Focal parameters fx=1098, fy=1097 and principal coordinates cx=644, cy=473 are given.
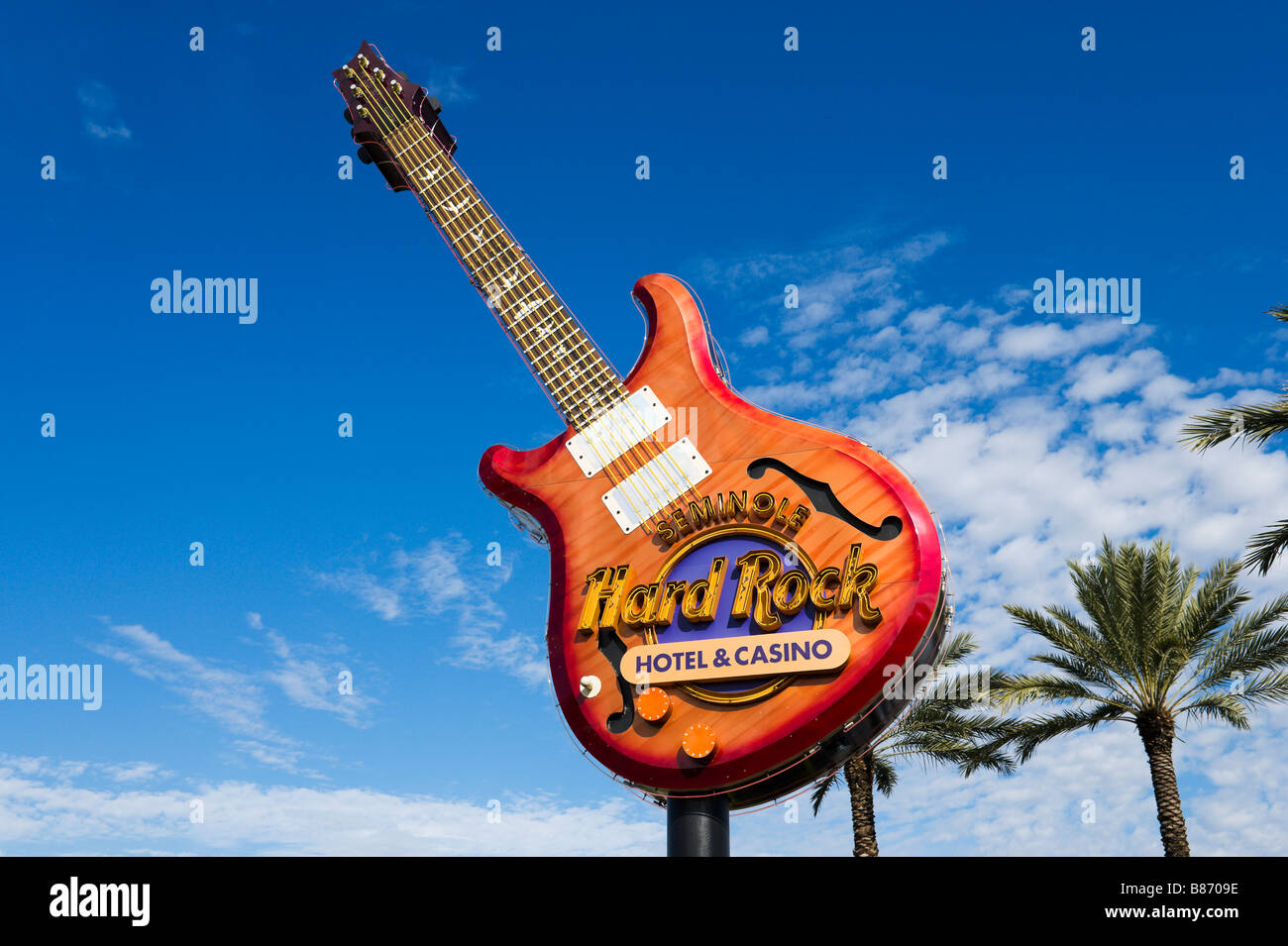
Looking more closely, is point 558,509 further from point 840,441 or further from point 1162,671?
point 1162,671

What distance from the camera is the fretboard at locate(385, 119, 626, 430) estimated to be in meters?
14.2

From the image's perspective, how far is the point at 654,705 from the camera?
11.5 metres

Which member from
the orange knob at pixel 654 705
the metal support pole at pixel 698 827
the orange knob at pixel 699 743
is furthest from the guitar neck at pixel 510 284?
the metal support pole at pixel 698 827

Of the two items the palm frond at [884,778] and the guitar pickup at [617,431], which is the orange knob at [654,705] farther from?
the palm frond at [884,778]

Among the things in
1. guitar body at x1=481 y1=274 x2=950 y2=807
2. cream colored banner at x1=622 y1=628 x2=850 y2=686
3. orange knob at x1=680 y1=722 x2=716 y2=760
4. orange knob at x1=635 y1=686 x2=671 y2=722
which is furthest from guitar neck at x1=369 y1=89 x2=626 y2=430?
orange knob at x1=680 y1=722 x2=716 y2=760

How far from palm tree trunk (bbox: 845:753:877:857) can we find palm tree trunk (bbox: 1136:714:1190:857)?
5735mm

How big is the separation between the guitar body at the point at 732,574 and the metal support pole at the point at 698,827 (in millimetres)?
212

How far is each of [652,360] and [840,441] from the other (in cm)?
281

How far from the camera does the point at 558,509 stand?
1348 centimetres

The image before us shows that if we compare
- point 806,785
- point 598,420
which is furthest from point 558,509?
point 806,785

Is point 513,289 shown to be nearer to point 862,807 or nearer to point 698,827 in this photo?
point 698,827

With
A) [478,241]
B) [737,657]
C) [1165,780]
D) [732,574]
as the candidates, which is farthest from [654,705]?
[1165,780]

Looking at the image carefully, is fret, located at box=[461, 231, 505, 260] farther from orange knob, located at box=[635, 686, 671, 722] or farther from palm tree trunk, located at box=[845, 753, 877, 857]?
palm tree trunk, located at box=[845, 753, 877, 857]

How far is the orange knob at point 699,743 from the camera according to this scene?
11195 mm
